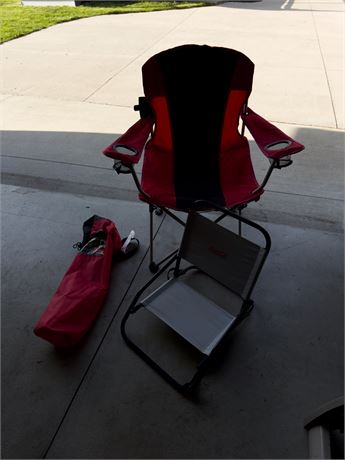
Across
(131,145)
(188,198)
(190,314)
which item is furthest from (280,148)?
(190,314)

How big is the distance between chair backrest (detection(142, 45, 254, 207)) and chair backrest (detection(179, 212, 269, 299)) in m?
0.22

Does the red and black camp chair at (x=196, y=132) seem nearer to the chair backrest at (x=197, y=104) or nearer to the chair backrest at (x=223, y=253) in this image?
the chair backrest at (x=197, y=104)

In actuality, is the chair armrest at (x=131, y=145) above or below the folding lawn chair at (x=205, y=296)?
above

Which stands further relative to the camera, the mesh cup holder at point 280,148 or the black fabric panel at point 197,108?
the black fabric panel at point 197,108

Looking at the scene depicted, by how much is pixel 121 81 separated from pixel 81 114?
0.94 meters

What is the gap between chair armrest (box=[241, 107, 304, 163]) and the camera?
1415mm

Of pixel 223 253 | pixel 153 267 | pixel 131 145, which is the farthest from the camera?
pixel 153 267

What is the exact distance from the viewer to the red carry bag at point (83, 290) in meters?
1.36

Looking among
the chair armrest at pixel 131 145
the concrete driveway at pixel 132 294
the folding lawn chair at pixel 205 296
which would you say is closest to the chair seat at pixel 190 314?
the folding lawn chair at pixel 205 296

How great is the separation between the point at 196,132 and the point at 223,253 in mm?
724

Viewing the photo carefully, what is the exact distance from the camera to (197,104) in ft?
5.79

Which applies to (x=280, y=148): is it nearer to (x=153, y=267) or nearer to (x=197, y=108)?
(x=197, y=108)

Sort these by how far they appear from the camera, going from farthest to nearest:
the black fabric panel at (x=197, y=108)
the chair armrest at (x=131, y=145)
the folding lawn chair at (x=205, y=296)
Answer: the black fabric panel at (x=197, y=108) < the chair armrest at (x=131, y=145) < the folding lawn chair at (x=205, y=296)

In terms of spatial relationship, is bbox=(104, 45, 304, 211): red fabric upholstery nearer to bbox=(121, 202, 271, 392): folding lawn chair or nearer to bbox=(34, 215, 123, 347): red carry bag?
bbox=(121, 202, 271, 392): folding lawn chair
